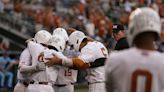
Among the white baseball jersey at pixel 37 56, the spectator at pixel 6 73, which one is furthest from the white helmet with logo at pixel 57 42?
the spectator at pixel 6 73

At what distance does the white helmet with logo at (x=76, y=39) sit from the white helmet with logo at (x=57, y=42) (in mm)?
327

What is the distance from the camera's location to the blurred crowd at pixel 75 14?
1969 centimetres

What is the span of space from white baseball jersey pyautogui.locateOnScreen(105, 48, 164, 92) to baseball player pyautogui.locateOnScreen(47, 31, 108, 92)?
279cm

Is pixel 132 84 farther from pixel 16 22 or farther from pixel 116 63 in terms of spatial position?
pixel 16 22

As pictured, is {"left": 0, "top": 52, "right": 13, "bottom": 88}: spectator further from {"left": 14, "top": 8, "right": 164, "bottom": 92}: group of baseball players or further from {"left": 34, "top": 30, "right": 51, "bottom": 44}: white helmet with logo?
{"left": 34, "top": 30, "right": 51, "bottom": 44}: white helmet with logo

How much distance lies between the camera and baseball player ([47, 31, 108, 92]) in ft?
24.2

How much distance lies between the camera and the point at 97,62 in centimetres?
804

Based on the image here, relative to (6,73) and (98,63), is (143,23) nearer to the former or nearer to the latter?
(98,63)

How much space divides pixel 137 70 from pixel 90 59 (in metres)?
3.84

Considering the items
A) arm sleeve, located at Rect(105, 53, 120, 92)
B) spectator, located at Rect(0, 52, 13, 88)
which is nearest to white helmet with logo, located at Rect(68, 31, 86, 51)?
arm sleeve, located at Rect(105, 53, 120, 92)

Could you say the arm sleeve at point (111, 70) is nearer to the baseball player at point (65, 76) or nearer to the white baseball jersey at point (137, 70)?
the white baseball jersey at point (137, 70)

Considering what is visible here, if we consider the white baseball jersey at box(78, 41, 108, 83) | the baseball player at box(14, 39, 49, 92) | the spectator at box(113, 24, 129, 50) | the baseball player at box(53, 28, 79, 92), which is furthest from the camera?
the baseball player at box(53, 28, 79, 92)

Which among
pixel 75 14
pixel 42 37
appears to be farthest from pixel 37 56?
pixel 75 14

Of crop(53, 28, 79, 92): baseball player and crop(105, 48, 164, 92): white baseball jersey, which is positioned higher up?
crop(53, 28, 79, 92): baseball player
